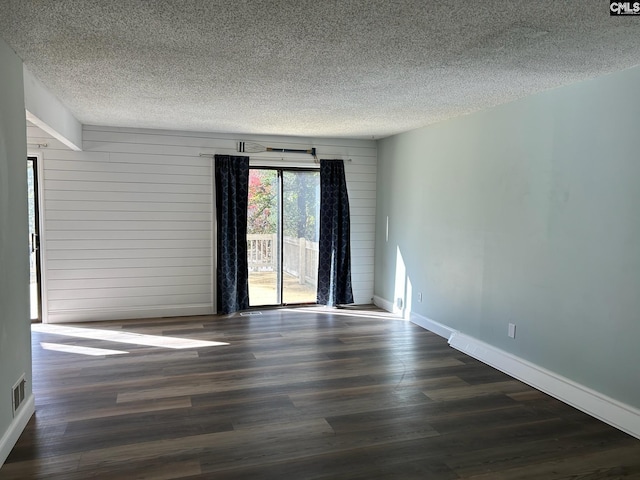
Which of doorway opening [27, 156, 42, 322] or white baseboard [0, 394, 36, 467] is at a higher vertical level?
doorway opening [27, 156, 42, 322]

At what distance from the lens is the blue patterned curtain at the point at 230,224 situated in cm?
595

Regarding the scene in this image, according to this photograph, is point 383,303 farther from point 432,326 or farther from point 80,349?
point 80,349

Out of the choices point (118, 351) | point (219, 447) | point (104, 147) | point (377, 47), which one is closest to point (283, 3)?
point (377, 47)

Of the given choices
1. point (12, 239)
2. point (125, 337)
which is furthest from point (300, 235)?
point (12, 239)

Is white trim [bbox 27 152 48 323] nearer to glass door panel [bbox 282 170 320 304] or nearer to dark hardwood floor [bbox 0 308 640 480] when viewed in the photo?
dark hardwood floor [bbox 0 308 640 480]

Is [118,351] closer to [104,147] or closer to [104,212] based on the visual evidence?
[104,212]

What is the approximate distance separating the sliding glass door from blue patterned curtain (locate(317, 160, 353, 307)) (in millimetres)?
186

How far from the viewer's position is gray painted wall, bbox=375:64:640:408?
3062 mm

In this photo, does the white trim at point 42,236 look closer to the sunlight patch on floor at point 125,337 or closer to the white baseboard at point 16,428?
the sunlight patch on floor at point 125,337

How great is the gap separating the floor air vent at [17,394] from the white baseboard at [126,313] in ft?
9.28

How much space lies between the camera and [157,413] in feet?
10.4

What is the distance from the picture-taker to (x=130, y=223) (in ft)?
18.8
